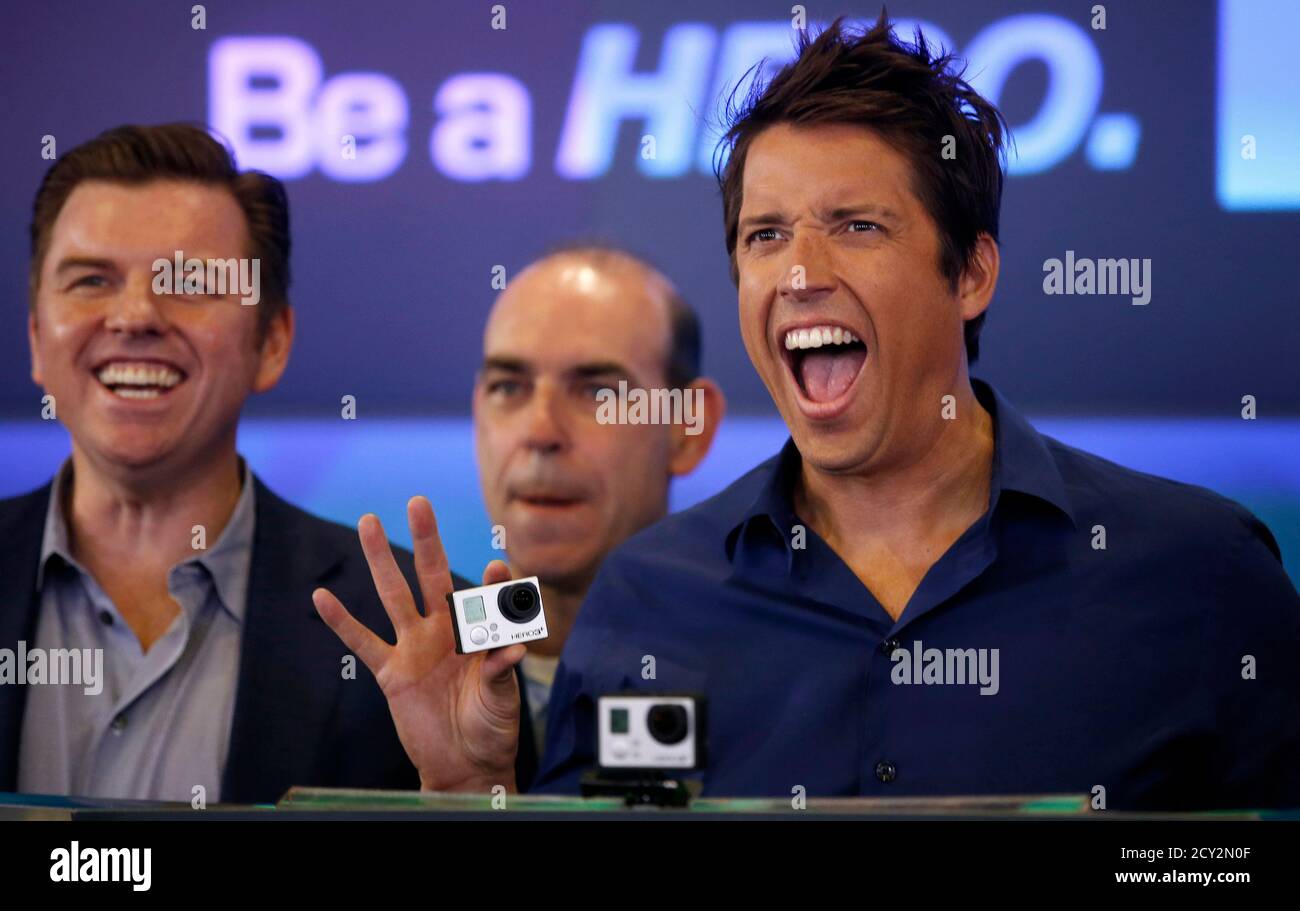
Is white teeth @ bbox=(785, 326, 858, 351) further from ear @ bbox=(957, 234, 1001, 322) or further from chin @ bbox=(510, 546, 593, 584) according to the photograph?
chin @ bbox=(510, 546, 593, 584)

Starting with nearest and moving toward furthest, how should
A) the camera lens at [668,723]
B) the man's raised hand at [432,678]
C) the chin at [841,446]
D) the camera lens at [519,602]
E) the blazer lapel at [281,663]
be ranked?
the camera lens at [668,723] < the camera lens at [519,602] < the man's raised hand at [432,678] < the chin at [841,446] < the blazer lapel at [281,663]

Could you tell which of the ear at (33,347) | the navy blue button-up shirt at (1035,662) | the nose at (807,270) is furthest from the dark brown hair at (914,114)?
the ear at (33,347)

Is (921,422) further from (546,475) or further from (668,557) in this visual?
(546,475)

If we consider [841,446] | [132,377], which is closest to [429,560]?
[841,446]

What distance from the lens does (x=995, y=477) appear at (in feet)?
10.5

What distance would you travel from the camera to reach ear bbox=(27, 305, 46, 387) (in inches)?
144

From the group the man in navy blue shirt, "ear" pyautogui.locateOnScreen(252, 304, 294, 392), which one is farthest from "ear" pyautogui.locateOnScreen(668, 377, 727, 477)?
"ear" pyautogui.locateOnScreen(252, 304, 294, 392)

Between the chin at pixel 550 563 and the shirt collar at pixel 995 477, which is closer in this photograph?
the shirt collar at pixel 995 477

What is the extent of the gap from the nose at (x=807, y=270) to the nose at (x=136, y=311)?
1410 millimetres

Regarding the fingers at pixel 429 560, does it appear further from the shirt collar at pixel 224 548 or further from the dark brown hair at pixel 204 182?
the dark brown hair at pixel 204 182

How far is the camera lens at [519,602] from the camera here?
2971 mm

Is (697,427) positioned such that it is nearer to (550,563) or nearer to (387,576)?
(550,563)
